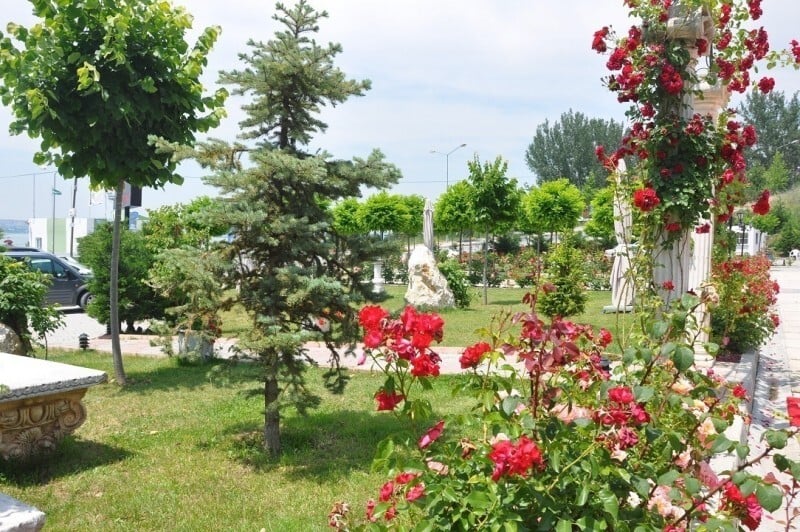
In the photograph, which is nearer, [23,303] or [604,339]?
[604,339]

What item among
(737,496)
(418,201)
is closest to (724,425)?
(737,496)

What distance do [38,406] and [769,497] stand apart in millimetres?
4420

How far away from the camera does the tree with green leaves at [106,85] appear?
6293mm

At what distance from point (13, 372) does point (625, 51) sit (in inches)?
216

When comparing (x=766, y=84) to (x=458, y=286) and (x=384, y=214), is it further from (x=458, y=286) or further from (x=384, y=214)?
(x=384, y=214)

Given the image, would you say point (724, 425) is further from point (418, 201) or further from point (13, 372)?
point (418, 201)

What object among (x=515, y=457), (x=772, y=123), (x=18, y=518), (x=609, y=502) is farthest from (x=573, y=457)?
(x=772, y=123)

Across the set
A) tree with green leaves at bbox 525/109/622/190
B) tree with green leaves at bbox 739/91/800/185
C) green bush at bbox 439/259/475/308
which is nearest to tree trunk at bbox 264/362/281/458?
green bush at bbox 439/259/475/308

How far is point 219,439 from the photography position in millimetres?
5477

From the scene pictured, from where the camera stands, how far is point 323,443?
5.34 m

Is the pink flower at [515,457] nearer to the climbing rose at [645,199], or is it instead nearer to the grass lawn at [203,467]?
the grass lawn at [203,467]

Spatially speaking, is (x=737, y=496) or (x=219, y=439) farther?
(x=219, y=439)

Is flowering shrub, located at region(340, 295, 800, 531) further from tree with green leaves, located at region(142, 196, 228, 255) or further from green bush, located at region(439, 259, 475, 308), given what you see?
green bush, located at region(439, 259, 475, 308)

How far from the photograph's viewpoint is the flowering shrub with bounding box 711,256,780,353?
766 centimetres
